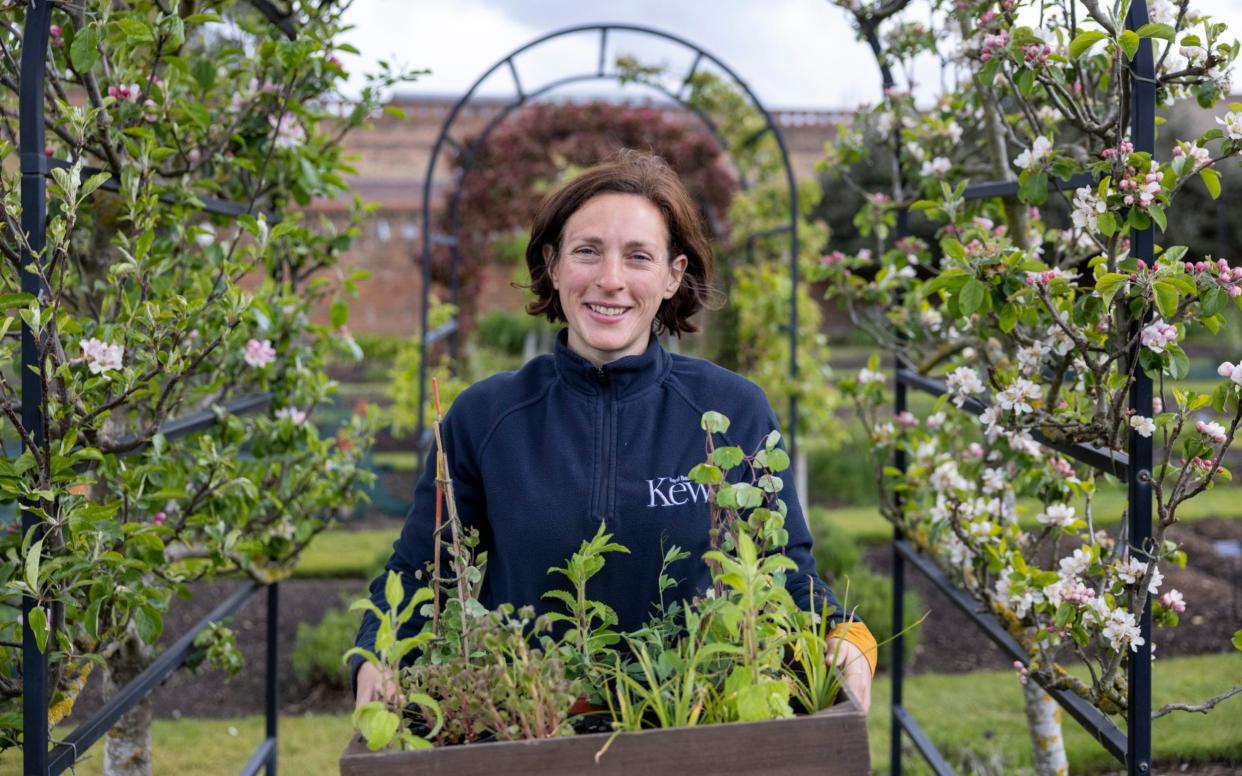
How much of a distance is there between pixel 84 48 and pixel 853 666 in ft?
4.78

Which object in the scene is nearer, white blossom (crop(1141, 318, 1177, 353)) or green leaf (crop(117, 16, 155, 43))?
white blossom (crop(1141, 318, 1177, 353))

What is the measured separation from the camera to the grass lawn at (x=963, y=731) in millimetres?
3291

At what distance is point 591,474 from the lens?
171cm

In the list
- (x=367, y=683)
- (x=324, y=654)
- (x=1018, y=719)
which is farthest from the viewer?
(x=324, y=654)

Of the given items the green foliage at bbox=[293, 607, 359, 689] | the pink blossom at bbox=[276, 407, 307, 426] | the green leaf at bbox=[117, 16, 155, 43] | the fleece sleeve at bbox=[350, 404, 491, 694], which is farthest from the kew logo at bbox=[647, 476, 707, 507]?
the green foliage at bbox=[293, 607, 359, 689]

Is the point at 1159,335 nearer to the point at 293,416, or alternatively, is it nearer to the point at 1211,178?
the point at 1211,178

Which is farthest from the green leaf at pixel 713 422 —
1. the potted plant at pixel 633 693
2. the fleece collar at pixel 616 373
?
the fleece collar at pixel 616 373

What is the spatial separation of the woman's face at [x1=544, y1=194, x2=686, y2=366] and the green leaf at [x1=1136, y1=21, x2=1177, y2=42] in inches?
28.8

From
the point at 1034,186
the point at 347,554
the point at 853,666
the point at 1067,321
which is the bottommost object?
the point at 347,554

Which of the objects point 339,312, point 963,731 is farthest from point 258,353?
point 963,731

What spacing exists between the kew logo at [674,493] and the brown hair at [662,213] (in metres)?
0.38

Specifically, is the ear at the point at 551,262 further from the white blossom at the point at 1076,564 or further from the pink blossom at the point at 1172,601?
the pink blossom at the point at 1172,601

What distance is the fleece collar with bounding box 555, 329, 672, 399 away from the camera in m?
1.77

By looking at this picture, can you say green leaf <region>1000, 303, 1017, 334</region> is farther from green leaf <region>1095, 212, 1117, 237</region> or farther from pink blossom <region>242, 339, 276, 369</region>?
pink blossom <region>242, 339, 276, 369</region>
